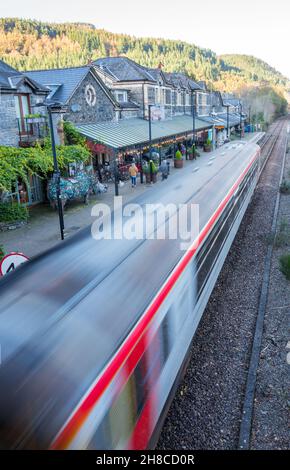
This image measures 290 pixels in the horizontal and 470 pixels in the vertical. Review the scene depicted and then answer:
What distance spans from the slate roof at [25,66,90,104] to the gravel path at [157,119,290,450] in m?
13.5

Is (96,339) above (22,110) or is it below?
below

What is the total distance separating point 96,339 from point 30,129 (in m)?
14.9

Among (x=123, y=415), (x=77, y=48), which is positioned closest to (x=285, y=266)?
(x=123, y=415)

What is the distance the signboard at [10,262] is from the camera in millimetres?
5594

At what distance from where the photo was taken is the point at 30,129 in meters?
16.7

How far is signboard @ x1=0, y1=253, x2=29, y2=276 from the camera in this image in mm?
5594

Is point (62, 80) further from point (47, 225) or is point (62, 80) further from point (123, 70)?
point (123, 70)

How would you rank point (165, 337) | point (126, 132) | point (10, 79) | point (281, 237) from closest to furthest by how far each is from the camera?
point (165, 337) → point (281, 237) → point (10, 79) → point (126, 132)

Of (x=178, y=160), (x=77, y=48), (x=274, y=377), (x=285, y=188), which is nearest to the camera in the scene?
(x=274, y=377)

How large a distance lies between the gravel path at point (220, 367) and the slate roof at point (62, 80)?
13497 mm

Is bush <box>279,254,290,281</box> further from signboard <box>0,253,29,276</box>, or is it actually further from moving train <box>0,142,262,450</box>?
signboard <box>0,253,29,276</box>

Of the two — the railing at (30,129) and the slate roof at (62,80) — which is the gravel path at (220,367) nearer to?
the railing at (30,129)

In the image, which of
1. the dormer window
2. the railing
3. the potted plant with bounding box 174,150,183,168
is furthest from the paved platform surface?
the dormer window

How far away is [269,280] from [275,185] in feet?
44.1
